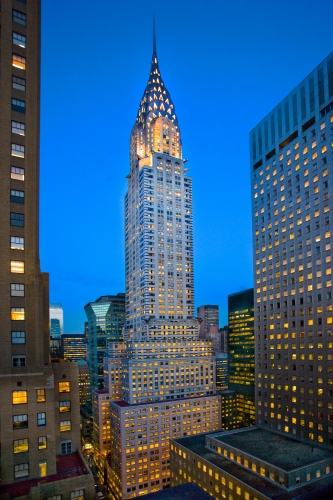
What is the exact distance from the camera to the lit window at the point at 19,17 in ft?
182

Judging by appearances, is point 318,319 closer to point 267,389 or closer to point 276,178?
point 267,389

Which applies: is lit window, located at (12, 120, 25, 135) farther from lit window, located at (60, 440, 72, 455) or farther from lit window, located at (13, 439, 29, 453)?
lit window, located at (60, 440, 72, 455)

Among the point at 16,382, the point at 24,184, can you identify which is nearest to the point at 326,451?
the point at 16,382

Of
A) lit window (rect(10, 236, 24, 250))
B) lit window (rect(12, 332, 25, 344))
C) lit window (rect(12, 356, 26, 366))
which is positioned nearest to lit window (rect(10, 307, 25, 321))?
lit window (rect(12, 332, 25, 344))

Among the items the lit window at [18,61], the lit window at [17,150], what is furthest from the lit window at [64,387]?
the lit window at [18,61]

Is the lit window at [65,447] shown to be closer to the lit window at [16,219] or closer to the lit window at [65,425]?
the lit window at [65,425]

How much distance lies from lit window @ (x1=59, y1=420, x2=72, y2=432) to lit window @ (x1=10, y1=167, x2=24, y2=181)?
37381 mm

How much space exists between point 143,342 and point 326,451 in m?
109

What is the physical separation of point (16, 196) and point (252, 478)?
76654 mm

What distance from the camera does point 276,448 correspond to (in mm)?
88125

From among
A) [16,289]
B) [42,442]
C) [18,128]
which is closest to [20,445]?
[42,442]

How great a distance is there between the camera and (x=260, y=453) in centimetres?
8475

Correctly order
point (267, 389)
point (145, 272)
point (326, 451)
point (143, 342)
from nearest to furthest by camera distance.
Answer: point (326, 451), point (267, 389), point (143, 342), point (145, 272)

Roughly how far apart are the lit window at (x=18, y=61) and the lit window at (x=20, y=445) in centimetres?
5330
